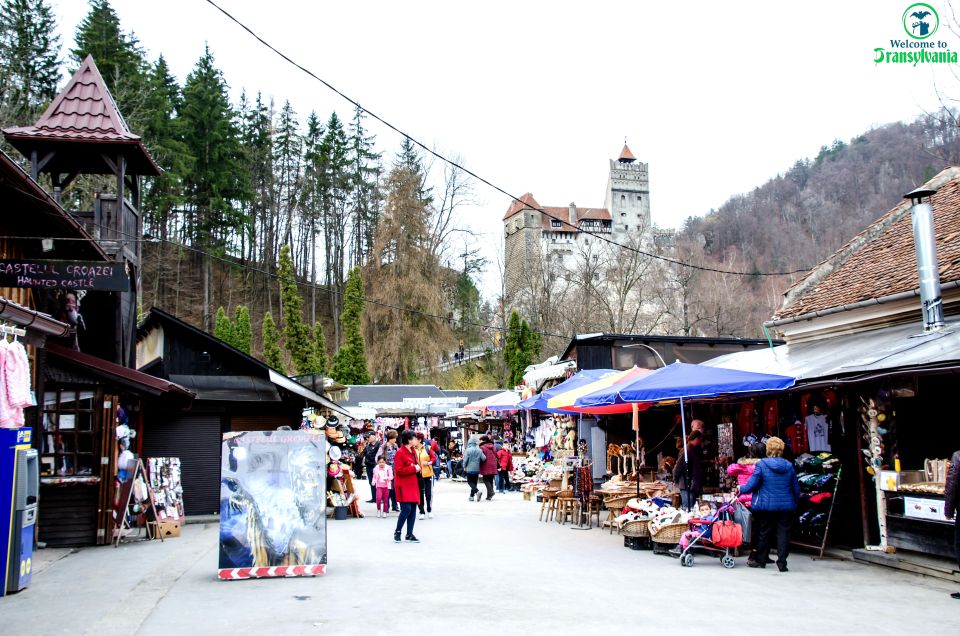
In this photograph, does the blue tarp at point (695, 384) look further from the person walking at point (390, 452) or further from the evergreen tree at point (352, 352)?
the evergreen tree at point (352, 352)

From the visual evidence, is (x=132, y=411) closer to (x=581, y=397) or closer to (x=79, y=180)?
(x=581, y=397)

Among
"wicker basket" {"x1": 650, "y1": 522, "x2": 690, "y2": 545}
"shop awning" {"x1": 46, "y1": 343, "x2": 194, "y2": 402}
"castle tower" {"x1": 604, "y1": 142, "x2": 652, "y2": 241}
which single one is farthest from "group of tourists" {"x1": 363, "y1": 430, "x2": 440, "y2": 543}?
"castle tower" {"x1": 604, "y1": 142, "x2": 652, "y2": 241}

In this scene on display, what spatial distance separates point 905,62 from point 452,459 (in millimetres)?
26085

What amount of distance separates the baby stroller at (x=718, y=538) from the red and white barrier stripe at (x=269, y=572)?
15.6ft

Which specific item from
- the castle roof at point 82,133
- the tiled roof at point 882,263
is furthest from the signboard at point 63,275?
the tiled roof at point 882,263

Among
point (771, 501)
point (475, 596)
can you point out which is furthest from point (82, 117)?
point (771, 501)

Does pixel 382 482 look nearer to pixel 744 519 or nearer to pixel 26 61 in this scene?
pixel 744 519

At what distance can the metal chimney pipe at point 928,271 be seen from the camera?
1094 cm

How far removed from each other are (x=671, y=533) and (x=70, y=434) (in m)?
9.80

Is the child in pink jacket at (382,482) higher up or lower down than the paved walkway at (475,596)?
higher up

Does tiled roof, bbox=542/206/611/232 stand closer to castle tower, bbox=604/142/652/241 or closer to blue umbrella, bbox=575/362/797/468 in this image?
castle tower, bbox=604/142/652/241

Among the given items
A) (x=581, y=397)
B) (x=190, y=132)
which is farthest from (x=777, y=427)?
(x=190, y=132)

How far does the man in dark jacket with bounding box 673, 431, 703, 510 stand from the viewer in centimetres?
1304

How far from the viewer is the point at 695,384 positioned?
11.4 meters
